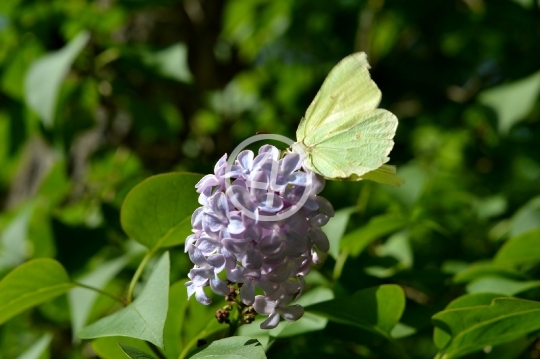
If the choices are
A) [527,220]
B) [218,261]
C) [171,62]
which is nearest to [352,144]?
[218,261]

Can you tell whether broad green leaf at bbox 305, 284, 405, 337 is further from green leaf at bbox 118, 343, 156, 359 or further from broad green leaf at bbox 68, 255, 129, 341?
broad green leaf at bbox 68, 255, 129, 341

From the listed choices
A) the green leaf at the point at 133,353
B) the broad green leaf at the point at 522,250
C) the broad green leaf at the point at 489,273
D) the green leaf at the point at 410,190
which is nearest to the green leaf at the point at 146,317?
the green leaf at the point at 133,353

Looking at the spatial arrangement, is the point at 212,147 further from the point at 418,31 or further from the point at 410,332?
the point at 410,332

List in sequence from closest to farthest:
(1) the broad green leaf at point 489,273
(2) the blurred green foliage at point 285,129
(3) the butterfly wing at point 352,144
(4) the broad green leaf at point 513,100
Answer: (3) the butterfly wing at point 352,144 → (1) the broad green leaf at point 489,273 → (2) the blurred green foliage at point 285,129 → (4) the broad green leaf at point 513,100

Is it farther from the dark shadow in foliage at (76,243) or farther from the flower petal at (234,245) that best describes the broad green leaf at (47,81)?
the flower petal at (234,245)

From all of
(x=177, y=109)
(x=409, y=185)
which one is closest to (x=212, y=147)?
(x=177, y=109)

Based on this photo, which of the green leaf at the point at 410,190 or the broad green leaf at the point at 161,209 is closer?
the broad green leaf at the point at 161,209

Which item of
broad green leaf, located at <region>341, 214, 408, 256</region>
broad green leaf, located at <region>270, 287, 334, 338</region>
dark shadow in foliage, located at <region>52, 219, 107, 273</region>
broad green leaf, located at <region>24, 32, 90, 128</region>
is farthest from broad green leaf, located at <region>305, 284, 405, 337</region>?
broad green leaf, located at <region>24, 32, 90, 128</region>
